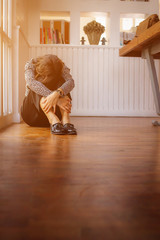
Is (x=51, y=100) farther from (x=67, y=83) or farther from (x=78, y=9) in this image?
(x=78, y=9)

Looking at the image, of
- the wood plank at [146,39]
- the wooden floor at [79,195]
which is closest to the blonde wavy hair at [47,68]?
the wood plank at [146,39]

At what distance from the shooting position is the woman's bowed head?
1722 millimetres

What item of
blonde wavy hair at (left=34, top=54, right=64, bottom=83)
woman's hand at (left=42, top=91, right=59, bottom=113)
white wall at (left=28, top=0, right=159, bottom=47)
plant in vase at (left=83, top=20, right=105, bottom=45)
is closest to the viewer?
woman's hand at (left=42, top=91, right=59, bottom=113)

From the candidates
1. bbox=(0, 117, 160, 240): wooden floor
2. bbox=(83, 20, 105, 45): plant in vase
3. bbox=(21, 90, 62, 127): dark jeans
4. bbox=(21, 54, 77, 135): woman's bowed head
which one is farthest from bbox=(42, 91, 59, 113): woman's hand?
bbox=(83, 20, 105, 45): plant in vase

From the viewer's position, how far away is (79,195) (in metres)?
0.59

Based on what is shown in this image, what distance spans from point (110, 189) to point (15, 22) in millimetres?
2246

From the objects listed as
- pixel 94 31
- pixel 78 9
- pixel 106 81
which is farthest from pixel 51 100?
pixel 78 9

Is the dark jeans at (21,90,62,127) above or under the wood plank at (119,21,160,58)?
under

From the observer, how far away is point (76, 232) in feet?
1.38

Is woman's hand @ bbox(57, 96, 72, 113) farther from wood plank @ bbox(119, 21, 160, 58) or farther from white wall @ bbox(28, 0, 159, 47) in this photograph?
white wall @ bbox(28, 0, 159, 47)

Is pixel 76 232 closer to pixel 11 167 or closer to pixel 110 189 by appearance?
pixel 110 189

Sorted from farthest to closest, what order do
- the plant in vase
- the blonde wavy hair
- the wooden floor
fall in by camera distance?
the plant in vase, the blonde wavy hair, the wooden floor

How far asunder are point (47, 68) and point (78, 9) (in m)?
1.99

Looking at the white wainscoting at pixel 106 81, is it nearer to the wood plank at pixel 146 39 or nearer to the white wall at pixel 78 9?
the white wall at pixel 78 9
